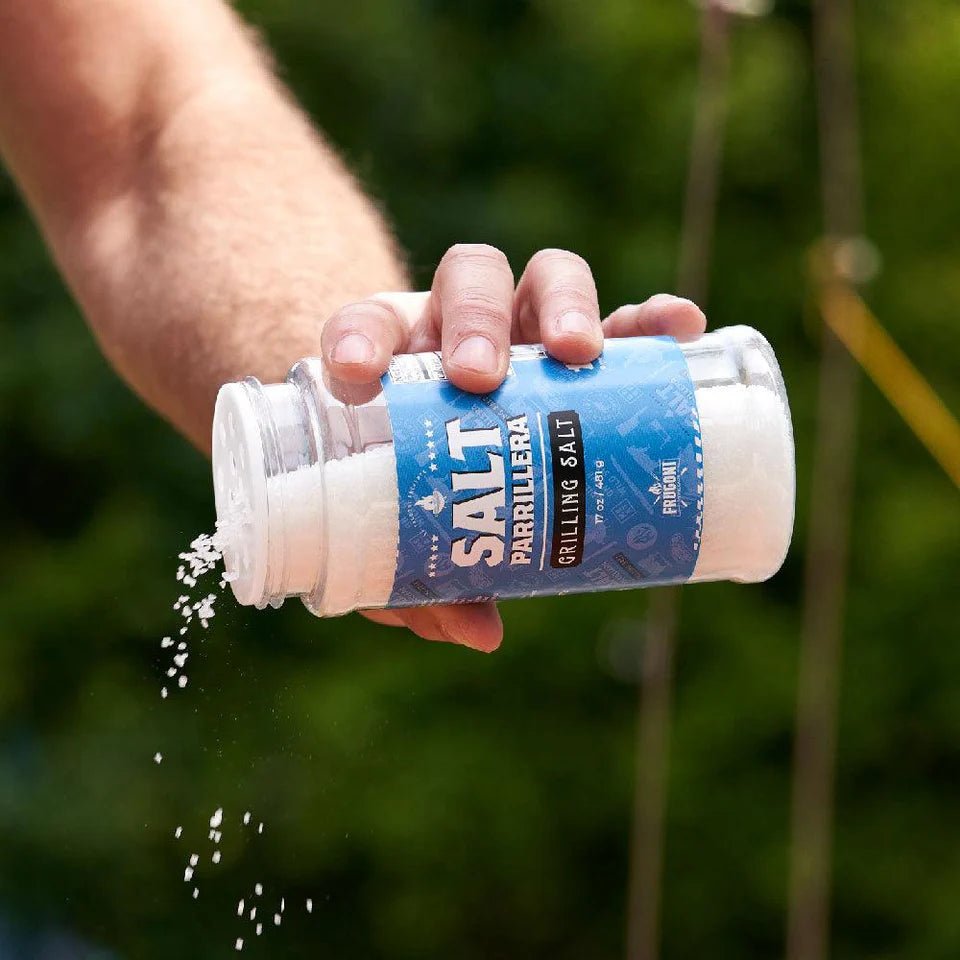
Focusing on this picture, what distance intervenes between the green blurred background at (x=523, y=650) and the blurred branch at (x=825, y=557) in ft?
0.28

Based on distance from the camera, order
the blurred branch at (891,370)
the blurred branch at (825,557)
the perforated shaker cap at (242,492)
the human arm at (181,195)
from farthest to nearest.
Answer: the blurred branch at (825,557) → the blurred branch at (891,370) → the human arm at (181,195) → the perforated shaker cap at (242,492)

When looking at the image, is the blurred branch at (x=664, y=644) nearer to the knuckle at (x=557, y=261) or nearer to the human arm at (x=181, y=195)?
the human arm at (x=181, y=195)

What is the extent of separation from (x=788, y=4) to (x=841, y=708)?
5.24 feet

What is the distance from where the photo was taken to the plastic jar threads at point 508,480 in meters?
0.85

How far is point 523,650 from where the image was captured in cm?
356

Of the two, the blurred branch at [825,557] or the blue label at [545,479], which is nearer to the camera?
the blue label at [545,479]

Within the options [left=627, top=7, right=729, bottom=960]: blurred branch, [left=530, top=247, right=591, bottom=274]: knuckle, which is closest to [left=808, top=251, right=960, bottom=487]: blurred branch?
[left=627, top=7, right=729, bottom=960]: blurred branch

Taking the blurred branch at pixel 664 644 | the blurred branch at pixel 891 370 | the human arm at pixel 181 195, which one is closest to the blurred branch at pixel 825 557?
the blurred branch at pixel 891 370

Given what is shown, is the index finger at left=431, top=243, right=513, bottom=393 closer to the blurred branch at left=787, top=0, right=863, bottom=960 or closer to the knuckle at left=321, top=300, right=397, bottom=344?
the knuckle at left=321, top=300, right=397, bottom=344

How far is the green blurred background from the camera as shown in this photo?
11.4 ft

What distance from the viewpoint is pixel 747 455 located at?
90 centimetres

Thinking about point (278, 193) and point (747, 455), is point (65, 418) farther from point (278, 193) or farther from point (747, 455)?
point (747, 455)

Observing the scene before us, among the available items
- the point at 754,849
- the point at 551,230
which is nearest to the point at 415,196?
the point at 551,230

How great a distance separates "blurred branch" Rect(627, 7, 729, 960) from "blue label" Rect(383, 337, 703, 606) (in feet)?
6.94
